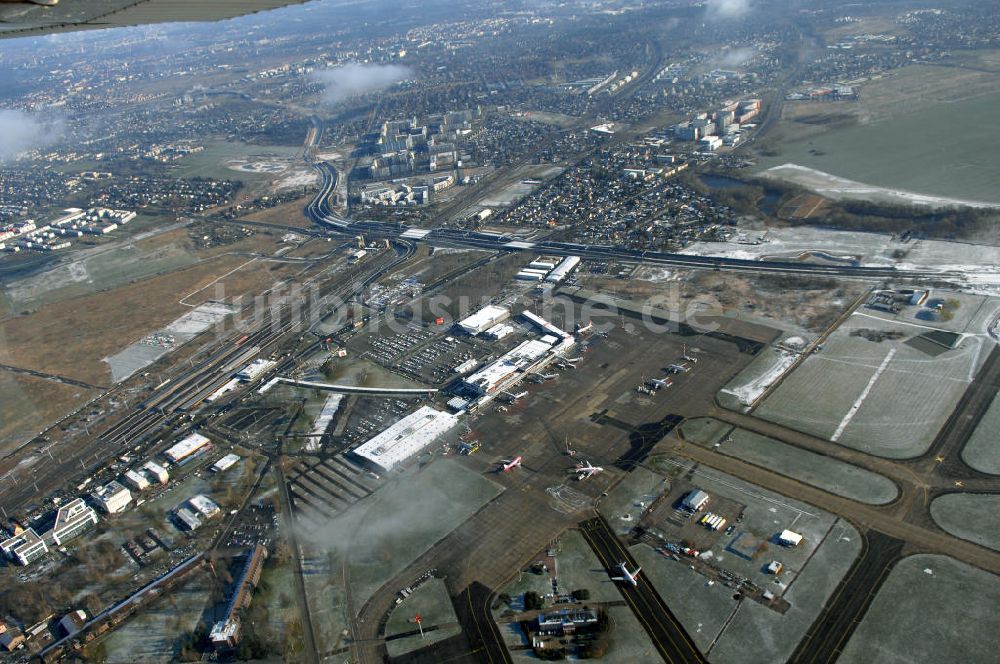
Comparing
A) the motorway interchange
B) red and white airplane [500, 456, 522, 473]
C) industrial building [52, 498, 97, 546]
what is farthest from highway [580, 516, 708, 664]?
industrial building [52, 498, 97, 546]

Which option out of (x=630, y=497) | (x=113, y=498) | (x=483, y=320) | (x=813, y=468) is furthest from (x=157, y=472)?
(x=813, y=468)

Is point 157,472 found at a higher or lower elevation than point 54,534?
lower

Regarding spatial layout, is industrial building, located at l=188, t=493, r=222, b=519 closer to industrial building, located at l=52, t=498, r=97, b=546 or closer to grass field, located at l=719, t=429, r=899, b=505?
industrial building, located at l=52, t=498, r=97, b=546

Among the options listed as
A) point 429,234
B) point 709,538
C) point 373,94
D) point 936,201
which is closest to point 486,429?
point 709,538

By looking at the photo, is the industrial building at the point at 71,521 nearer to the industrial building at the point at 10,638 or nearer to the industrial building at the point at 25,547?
the industrial building at the point at 25,547

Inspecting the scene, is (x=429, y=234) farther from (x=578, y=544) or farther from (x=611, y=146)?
(x=578, y=544)

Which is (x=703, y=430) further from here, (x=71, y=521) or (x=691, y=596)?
(x=71, y=521)
